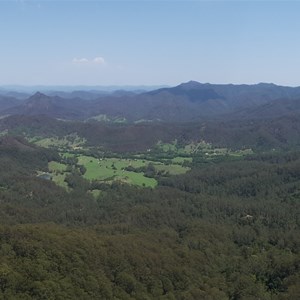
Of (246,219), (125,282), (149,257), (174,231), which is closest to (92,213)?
(174,231)

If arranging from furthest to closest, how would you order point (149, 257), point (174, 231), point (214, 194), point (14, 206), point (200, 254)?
point (214, 194)
point (14, 206)
point (174, 231)
point (200, 254)
point (149, 257)

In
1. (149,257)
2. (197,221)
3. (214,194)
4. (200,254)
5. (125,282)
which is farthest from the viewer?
(214,194)

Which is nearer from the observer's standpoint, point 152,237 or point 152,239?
point 152,239

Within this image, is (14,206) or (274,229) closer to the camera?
(274,229)

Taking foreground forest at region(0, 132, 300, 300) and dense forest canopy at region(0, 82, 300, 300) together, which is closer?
foreground forest at region(0, 132, 300, 300)

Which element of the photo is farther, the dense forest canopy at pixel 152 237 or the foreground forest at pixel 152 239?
the dense forest canopy at pixel 152 237

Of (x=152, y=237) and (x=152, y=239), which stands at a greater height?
(x=152, y=239)

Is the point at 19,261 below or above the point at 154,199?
A: above

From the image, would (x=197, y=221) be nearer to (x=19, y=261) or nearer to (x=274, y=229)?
(x=274, y=229)
